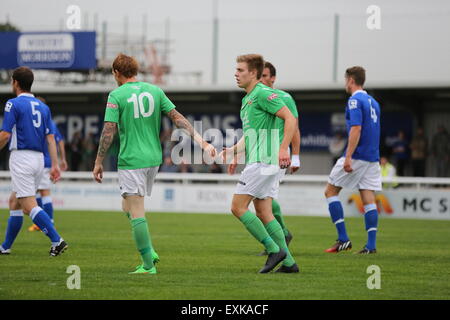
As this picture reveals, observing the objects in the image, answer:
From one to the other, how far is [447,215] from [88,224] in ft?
31.8

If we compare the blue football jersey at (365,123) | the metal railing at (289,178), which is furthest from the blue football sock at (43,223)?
the metal railing at (289,178)

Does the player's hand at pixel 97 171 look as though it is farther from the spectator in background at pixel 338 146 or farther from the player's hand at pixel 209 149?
the spectator in background at pixel 338 146

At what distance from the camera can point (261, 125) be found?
872 centimetres

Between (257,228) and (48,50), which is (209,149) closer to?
(257,228)

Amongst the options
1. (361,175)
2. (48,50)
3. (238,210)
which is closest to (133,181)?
(238,210)

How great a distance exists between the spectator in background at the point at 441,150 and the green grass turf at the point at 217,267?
33.8ft

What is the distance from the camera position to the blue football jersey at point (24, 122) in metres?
10.5

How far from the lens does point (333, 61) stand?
2605 centimetres

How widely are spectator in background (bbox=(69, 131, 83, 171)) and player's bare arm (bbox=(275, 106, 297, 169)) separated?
22308 millimetres

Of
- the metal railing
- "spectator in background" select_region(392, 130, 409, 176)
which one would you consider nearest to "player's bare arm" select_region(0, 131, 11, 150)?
the metal railing

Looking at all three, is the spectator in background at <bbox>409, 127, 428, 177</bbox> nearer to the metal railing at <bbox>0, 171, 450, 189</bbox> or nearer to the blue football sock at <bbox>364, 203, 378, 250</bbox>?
the metal railing at <bbox>0, 171, 450, 189</bbox>

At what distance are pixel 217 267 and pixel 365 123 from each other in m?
3.32

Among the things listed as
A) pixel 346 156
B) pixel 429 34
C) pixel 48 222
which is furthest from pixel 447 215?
pixel 48 222

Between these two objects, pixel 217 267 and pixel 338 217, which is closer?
pixel 217 267
